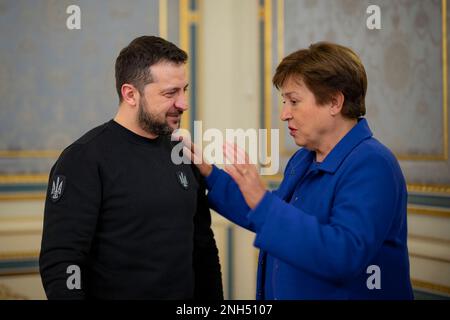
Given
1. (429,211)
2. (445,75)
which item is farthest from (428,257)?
(445,75)

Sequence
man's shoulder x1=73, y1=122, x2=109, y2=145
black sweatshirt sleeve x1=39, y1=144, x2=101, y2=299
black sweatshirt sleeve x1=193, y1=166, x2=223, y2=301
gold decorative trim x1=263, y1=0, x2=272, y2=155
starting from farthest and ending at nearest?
1. gold decorative trim x1=263, y1=0, x2=272, y2=155
2. black sweatshirt sleeve x1=193, y1=166, x2=223, y2=301
3. man's shoulder x1=73, y1=122, x2=109, y2=145
4. black sweatshirt sleeve x1=39, y1=144, x2=101, y2=299

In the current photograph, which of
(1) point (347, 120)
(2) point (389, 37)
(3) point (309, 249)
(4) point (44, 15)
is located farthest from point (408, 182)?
(4) point (44, 15)

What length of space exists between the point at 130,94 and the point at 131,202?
0.33m

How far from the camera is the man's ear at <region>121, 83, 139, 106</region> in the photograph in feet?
5.55

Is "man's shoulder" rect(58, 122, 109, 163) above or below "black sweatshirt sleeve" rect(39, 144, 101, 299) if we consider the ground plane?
above

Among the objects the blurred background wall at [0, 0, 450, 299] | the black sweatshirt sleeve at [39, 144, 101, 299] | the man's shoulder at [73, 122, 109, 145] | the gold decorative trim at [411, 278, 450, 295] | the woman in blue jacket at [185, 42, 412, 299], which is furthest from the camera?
the blurred background wall at [0, 0, 450, 299]

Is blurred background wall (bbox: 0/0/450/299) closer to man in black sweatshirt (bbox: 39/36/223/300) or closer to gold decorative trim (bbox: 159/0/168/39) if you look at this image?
gold decorative trim (bbox: 159/0/168/39)

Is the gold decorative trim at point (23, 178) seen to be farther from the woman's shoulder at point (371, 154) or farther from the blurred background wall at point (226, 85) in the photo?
the woman's shoulder at point (371, 154)

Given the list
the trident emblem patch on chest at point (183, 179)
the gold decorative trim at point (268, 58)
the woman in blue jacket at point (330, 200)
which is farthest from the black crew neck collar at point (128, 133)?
the gold decorative trim at point (268, 58)

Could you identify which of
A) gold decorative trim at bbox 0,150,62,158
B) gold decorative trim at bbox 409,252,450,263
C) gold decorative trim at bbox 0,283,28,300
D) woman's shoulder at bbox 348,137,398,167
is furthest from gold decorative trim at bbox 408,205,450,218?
gold decorative trim at bbox 0,283,28,300

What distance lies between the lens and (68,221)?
1484 millimetres

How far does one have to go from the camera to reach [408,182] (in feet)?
8.91

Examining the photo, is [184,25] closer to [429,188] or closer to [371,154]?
[429,188]

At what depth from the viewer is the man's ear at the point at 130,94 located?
1690mm
